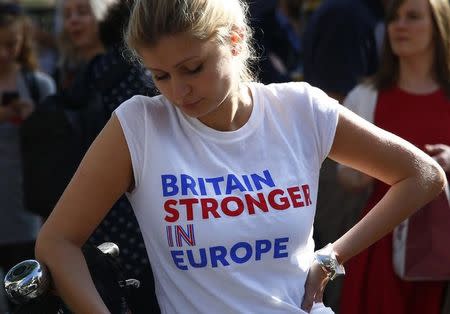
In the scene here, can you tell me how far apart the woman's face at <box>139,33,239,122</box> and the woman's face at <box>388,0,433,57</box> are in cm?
189

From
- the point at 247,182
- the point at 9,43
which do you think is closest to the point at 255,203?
the point at 247,182

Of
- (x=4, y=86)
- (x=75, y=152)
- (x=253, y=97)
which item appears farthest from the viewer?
(x=4, y=86)

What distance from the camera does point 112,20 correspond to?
371 centimetres

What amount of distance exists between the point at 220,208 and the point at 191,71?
1.09 feet

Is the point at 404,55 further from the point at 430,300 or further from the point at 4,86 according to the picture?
the point at 4,86

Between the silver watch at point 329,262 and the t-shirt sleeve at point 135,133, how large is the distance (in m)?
0.54

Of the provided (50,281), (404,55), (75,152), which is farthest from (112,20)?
(50,281)

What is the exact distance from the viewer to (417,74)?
396 cm

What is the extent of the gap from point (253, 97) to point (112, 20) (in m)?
1.46

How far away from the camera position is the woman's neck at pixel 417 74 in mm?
3924

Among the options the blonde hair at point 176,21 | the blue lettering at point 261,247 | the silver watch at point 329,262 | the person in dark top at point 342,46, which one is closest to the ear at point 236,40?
the blonde hair at point 176,21

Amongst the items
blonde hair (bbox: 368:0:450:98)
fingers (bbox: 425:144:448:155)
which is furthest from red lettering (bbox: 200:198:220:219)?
blonde hair (bbox: 368:0:450:98)

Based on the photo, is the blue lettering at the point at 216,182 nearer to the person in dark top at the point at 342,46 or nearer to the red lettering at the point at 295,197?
the red lettering at the point at 295,197

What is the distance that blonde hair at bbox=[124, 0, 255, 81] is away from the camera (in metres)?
2.13
